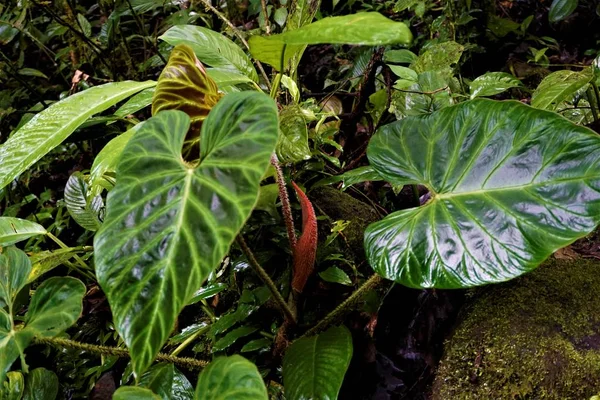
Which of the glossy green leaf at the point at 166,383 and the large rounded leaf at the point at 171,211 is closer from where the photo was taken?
the large rounded leaf at the point at 171,211

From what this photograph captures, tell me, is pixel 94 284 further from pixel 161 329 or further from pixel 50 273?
pixel 161 329

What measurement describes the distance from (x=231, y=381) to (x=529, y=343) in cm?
58

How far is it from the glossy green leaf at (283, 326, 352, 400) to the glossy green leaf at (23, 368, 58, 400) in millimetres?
558

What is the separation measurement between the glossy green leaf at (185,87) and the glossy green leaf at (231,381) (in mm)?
399

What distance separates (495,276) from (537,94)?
0.63 metres

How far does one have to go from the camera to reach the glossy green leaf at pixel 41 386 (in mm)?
1066

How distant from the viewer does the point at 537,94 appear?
1.13 metres

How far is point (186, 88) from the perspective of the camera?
0.81m

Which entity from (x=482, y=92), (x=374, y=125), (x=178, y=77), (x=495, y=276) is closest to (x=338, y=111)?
(x=374, y=125)

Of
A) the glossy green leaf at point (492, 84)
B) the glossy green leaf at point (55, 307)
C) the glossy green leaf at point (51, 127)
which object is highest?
the glossy green leaf at point (51, 127)

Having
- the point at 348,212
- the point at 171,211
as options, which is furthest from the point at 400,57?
the point at 171,211

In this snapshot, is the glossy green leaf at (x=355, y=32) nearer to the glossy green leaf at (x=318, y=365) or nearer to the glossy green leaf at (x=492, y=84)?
the glossy green leaf at (x=318, y=365)

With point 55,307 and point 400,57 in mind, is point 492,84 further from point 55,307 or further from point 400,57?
point 55,307

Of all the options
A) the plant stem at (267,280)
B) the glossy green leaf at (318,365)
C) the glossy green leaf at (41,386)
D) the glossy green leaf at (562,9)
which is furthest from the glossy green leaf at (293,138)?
the glossy green leaf at (562,9)
